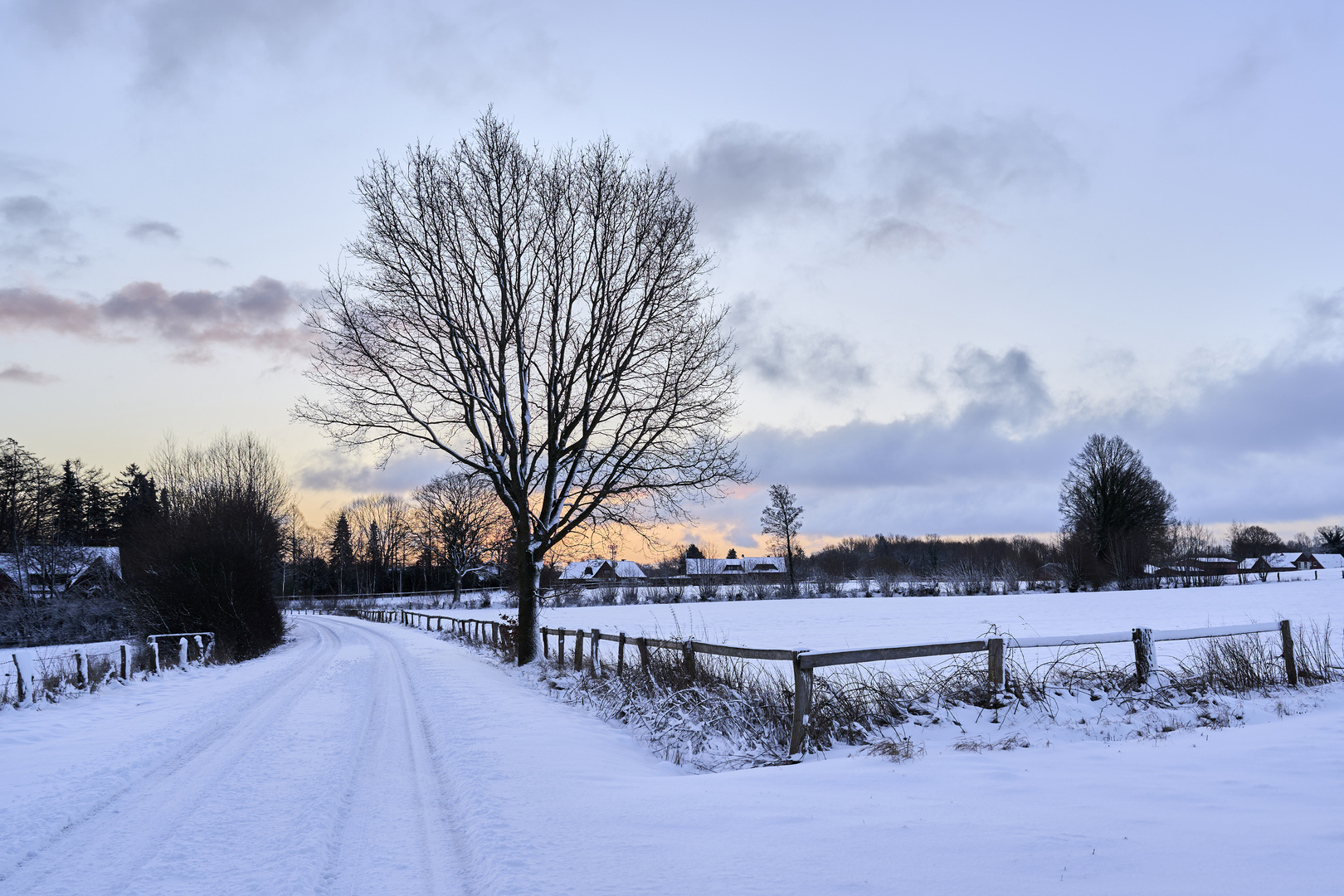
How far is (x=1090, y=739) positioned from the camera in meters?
8.14

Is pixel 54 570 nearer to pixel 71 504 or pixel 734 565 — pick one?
pixel 71 504

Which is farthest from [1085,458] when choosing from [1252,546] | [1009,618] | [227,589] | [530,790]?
[1252,546]

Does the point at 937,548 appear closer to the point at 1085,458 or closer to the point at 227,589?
the point at 1085,458

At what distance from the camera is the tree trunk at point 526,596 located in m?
18.9

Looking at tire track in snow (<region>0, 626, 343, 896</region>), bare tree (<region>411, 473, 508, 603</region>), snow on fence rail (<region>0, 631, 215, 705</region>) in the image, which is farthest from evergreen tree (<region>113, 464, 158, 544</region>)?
tire track in snow (<region>0, 626, 343, 896</region>)

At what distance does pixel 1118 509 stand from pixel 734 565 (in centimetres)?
6992

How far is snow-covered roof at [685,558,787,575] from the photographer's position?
107 m

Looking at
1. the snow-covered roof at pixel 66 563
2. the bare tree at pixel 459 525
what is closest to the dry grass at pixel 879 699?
the snow-covered roof at pixel 66 563

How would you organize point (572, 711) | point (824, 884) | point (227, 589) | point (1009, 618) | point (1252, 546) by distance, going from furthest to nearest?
point (1252, 546) < point (1009, 618) < point (227, 589) < point (572, 711) < point (824, 884)

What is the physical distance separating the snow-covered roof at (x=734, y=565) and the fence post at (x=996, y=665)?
3557 inches

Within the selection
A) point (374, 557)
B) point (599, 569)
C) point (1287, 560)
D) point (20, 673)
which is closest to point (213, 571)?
point (20, 673)

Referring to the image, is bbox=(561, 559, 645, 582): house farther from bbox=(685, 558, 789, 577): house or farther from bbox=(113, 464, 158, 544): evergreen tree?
bbox=(113, 464, 158, 544): evergreen tree

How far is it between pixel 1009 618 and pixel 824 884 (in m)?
33.6

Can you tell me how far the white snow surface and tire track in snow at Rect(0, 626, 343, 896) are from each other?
0.09 ft
